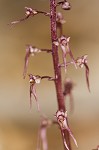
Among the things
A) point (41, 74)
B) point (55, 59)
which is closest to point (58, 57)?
point (55, 59)

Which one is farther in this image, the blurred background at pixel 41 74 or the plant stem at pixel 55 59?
the blurred background at pixel 41 74

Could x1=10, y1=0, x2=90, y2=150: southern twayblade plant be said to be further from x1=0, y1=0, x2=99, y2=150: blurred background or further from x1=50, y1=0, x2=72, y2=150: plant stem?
x1=0, y1=0, x2=99, y2=150: blurred background

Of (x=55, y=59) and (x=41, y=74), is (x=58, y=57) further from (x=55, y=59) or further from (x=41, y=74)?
(x=41, y=74)

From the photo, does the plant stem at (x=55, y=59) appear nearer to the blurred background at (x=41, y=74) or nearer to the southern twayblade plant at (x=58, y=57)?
the southern twayblade plant at (x=58, y=57)

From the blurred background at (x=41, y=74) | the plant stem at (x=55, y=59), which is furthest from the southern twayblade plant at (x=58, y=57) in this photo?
the blurred background at (x=41, y=74)

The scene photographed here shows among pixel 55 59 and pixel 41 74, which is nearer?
pixel 55 59

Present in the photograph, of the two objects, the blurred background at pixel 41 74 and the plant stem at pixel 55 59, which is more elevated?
the blurred background at pixel 41 74

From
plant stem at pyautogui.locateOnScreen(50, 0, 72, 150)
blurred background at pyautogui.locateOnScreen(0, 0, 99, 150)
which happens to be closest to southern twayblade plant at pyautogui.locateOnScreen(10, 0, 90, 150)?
plant stem at pyautogui.locateOnScreen(50, 0, 72, 150)

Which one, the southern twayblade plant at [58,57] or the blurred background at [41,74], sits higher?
the blurred background at [41,74]
